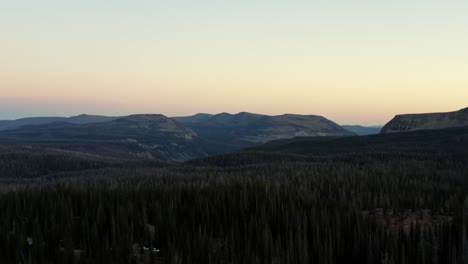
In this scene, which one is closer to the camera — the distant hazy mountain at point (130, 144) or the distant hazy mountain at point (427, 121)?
the distant hazy mountain at point (427, 121)

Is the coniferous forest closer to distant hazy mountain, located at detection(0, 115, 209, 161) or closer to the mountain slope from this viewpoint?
the mountain slope

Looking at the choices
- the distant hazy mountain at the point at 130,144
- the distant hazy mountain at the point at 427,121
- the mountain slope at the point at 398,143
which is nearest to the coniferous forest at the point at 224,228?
the mountain slope at the point at 398,143

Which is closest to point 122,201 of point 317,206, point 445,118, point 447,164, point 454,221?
point 317,206

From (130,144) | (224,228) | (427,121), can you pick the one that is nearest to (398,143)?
(427,121)

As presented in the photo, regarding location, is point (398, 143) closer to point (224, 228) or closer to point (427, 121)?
point (427, 121)

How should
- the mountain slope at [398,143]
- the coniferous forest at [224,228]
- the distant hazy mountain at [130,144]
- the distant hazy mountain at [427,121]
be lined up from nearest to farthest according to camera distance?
1. the coniferous forest at [224,228]
2. the mountain slope at [398,143]
3. the distant hazy mountain at [427,121]
4. the distant hazy mountain at [130,144]

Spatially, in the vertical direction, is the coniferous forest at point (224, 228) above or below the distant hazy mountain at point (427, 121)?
below

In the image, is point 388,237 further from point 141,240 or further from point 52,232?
point 52,232

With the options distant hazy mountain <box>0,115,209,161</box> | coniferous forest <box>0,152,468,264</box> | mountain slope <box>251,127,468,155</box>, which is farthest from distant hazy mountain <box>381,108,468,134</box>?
coniferous forest <box>0,152,468,264</box>

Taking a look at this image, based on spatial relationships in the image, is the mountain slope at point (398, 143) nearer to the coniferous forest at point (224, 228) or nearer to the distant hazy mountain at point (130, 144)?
the distant hazy mountain at point (130, 144)

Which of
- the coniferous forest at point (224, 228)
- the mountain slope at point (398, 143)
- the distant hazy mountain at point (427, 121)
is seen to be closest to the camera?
the coniferous forest at point (224, 228)
